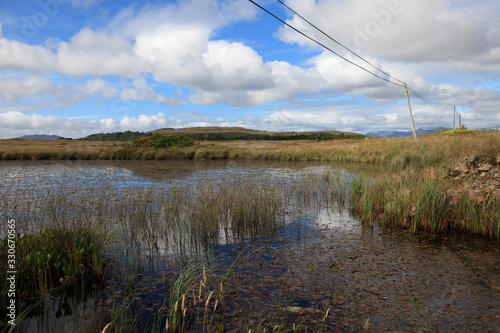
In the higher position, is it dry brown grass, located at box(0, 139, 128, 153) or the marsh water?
dry brown grass, located at box(0, 139, 128, 153)

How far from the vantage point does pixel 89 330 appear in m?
3.45

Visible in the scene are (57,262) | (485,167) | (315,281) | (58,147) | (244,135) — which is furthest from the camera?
(244,135)

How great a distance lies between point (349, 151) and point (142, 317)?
26065 mm

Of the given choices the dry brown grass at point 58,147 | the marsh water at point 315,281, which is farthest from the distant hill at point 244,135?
the marsh water at point 315,281

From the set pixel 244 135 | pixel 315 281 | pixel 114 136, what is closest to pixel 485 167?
pixel 315 281

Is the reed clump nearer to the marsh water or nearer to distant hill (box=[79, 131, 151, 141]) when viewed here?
the marsh water

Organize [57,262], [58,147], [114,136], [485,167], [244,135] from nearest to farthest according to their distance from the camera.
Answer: [57,262]
[485,167]
[58,147]
[114,136]
[244,135]

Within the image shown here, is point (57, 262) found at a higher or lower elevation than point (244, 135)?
lower

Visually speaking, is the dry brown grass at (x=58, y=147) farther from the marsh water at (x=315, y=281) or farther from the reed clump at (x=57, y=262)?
the reed clump at (x=57, y=262)

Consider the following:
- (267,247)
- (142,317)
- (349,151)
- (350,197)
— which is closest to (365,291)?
(267,247)

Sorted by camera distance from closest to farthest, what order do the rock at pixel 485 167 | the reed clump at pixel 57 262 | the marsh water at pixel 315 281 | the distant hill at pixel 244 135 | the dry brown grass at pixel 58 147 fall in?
the marsh water at pixel 315 281, the reed clump at pixel 57 262, the rock at pixel 485 167, the dry brown grass at pixel 58 147, the distant hill at pixel 244 135

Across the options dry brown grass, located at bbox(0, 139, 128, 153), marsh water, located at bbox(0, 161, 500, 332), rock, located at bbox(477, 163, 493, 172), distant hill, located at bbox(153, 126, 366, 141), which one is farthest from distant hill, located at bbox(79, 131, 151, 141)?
marsh water, located at bbox(0, 161, 500, 332)

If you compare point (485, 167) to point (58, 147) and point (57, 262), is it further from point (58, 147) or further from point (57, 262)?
point (58, 147)

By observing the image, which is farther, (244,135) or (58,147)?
(244,135)
